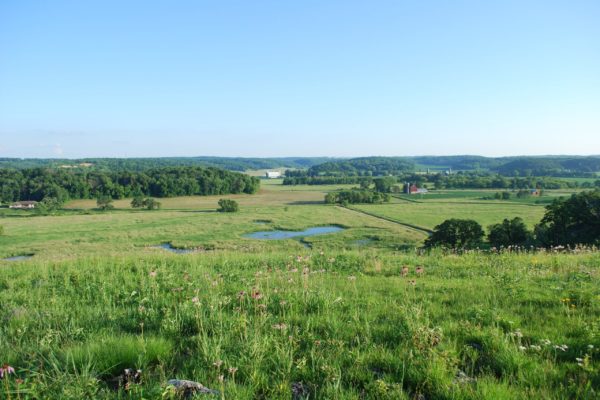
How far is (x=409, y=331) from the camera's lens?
4.68m

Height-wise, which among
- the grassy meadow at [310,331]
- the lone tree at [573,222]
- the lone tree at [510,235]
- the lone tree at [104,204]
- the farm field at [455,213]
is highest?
the grassy meadow at [310,331]

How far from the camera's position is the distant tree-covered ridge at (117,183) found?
114 meters

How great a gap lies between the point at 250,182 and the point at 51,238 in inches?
3674

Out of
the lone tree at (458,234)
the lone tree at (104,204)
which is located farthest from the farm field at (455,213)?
the lone tree at (104,204)

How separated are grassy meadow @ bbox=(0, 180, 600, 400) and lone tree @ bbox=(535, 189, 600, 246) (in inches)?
1424

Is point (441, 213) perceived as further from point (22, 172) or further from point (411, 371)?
point (22, 172)

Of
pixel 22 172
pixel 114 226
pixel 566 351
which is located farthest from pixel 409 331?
pixel 22 172

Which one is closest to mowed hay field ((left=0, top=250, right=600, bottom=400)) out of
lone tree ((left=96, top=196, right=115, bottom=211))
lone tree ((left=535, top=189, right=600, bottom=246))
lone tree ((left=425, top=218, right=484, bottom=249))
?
lone tree ((left=535, top=189, right=600, bottom=246))

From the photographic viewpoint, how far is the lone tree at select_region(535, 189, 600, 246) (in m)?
39.6

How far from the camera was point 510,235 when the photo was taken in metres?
44.9

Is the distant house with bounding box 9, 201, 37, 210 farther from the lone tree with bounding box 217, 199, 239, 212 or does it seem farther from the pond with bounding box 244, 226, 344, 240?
the pond with bounding box 244, 226, 344, 240

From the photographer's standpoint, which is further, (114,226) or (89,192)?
(89,192)

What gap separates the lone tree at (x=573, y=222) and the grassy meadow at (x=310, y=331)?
36.2m

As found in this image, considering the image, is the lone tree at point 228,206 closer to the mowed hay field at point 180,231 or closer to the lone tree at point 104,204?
the mowed hay field at point 180,231
